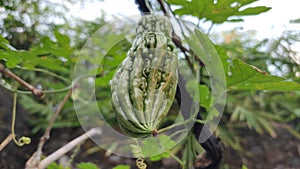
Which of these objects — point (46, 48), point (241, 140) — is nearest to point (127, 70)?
point (46, 48)

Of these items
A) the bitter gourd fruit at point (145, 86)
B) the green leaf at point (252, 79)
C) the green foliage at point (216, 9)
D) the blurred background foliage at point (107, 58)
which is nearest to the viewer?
the bitter gourd fruit at point (145, 86)

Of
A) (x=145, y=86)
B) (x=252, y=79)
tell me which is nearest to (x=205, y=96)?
(x=252, y=79)

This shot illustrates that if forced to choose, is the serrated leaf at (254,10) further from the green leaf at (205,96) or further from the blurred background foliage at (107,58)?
the green leaf at (205,96)

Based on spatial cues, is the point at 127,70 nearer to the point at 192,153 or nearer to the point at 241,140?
the point at 192,153

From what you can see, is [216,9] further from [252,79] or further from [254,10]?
[252,79]

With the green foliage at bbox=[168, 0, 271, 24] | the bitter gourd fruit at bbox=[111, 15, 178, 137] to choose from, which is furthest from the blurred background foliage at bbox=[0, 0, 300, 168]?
the bitter gourd fruit at bbox=[111, 15, 178, 137]

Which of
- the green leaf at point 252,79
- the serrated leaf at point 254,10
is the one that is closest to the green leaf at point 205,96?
the green leaf at point 252,79

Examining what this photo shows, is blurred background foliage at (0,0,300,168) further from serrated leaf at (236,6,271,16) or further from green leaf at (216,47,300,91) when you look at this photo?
green leaf at (216,47,300,91)
